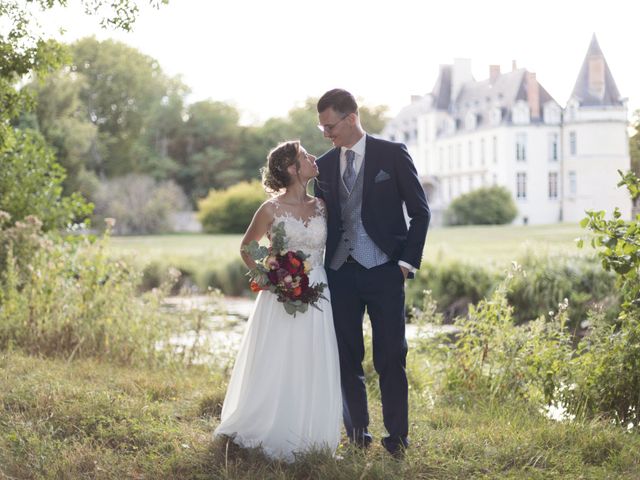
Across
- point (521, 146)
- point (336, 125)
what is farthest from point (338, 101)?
point (521, 146)

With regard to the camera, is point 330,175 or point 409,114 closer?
point 330,175

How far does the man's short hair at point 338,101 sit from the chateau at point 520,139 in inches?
1099

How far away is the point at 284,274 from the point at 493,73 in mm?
41878

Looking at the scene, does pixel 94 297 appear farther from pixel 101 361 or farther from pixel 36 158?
pixel 36 158

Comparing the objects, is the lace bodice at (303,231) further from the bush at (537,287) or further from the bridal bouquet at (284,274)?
the bush at (537,287)

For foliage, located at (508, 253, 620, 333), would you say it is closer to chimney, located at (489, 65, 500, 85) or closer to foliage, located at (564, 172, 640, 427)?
foliage, located at (564, 172, 640, 427)

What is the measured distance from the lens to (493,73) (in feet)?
143

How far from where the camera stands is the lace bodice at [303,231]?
386cm

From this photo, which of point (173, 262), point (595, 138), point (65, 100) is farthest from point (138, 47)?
point (173, 262)

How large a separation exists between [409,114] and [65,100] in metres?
22.9

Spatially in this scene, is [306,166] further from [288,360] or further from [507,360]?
[507,360]

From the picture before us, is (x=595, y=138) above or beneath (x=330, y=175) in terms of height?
above

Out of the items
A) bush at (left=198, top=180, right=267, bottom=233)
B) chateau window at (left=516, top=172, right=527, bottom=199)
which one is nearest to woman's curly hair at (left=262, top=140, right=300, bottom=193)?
bush at (left=198, top=180, right=267, bottom=233)

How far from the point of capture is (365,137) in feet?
12.9
